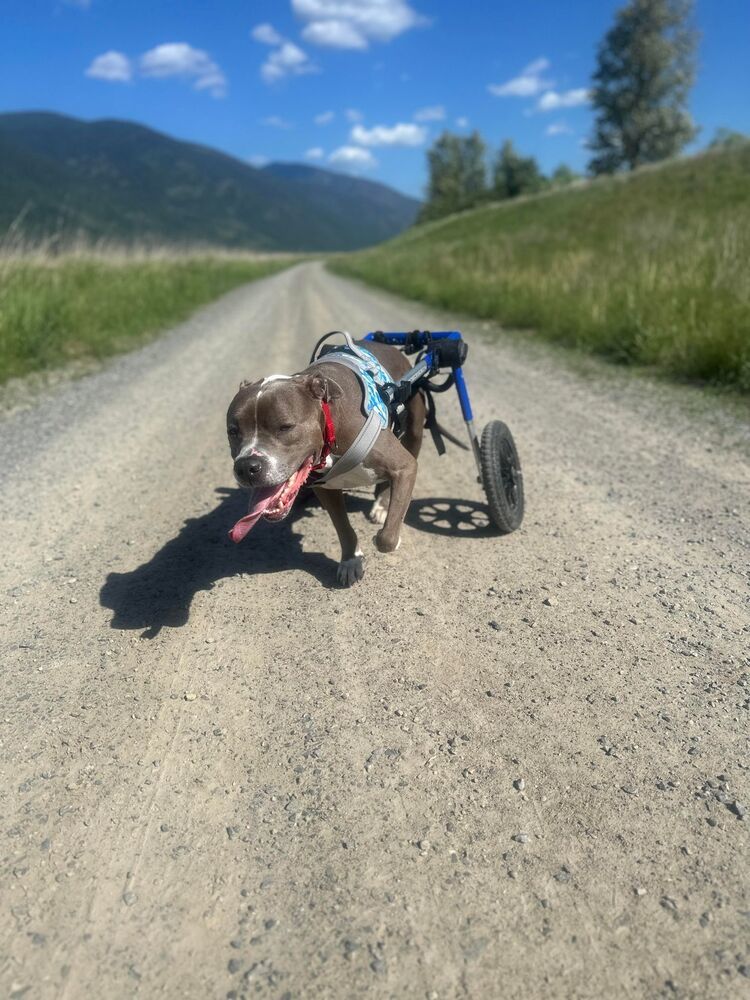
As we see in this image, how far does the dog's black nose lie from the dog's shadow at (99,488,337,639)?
2.83 feet

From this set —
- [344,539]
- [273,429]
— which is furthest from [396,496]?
[273,429]

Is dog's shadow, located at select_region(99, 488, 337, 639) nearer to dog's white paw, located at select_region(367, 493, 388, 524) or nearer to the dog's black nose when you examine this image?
dog's white paw, located at select_region(367, 493, 388, 524)

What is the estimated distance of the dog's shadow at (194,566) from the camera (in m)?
3.05

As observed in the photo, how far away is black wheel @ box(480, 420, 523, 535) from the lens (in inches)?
136

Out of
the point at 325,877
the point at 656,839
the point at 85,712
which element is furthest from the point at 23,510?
the point at 656,839

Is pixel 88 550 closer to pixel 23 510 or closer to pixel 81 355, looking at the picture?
pixel 23 510

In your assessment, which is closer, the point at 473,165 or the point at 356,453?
the point at 356,453

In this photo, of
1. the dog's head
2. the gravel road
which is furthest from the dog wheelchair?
the dog's head

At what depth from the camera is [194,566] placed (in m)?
3.46

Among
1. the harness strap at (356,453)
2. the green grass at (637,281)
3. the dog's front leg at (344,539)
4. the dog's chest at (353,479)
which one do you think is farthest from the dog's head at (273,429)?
the green grass at (637,281)

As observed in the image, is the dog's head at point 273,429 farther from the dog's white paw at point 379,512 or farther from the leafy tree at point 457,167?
the leafy tree at point 457,167

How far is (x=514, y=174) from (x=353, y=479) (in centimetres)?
7525

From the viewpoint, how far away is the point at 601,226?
24.9 meters

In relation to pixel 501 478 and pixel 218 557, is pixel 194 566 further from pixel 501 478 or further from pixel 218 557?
pixel 501 478
